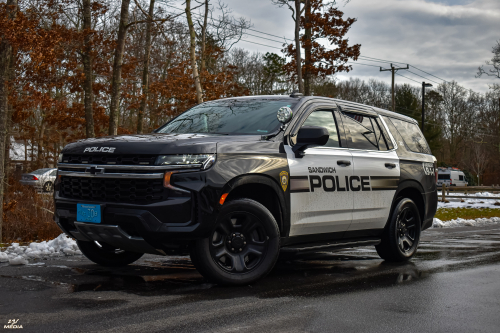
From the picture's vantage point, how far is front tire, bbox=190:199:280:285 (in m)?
5.09

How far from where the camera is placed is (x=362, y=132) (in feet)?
23.1

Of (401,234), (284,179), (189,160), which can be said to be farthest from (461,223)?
(189,160)

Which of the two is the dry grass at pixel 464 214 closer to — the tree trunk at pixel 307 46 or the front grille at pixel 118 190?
the tree trunk at pixel 307 46

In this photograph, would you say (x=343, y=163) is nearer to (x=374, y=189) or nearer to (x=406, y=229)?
(x=374, y=189)

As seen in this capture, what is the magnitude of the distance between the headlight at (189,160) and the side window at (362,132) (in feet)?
7.42

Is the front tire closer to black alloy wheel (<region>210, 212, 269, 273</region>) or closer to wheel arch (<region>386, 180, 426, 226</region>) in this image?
black alloy wheel (<region>210, 212, 269, 273</region>)

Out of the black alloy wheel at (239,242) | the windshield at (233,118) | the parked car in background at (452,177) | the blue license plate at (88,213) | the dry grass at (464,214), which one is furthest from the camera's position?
the parked car in background at (452,177)

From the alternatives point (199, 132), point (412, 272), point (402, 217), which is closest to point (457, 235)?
point (402, 217)

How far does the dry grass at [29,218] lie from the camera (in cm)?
1270

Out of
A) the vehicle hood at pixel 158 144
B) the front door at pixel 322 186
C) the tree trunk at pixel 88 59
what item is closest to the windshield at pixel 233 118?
the front door at pixel 322 186

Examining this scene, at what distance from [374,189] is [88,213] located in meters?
3.41

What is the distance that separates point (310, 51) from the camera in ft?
79.5

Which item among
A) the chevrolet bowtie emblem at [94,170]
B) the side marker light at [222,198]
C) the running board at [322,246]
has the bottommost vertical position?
the running board at [322,246]

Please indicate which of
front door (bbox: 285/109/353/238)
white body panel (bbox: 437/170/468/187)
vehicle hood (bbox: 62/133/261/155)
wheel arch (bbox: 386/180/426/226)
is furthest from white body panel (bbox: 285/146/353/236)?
white body panel (bbox: 437/170/468/187)
